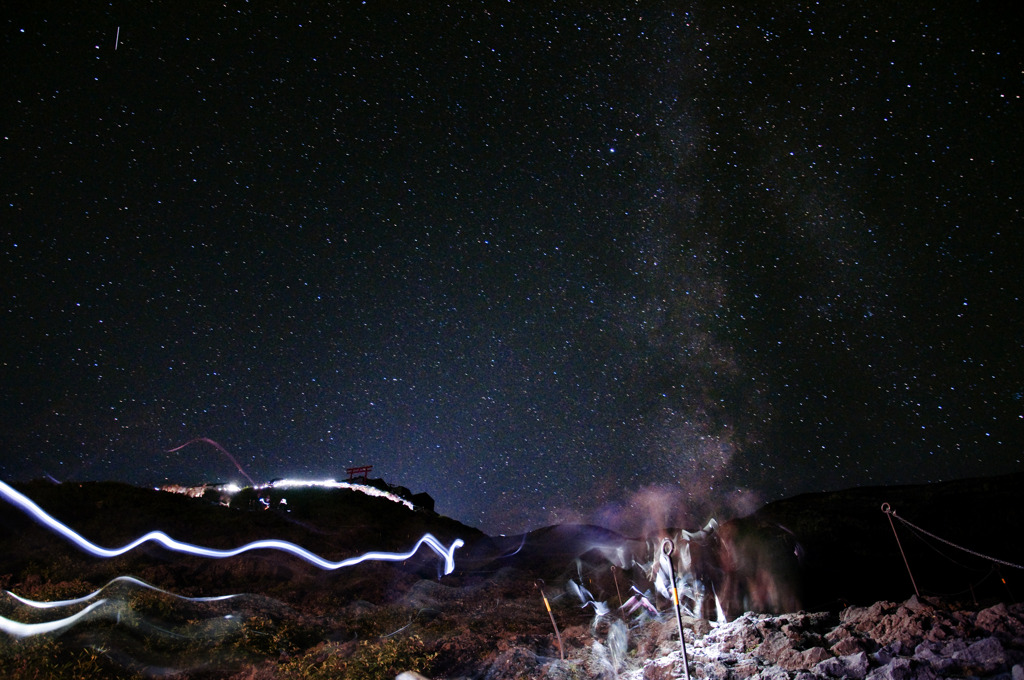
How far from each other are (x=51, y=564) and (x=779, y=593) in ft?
69.2

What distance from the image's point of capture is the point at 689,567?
1911 centimetres

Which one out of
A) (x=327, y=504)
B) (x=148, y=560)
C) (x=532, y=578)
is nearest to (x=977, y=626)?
(x=532, y=578)

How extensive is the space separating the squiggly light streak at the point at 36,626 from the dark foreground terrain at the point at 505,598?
45 millimetres

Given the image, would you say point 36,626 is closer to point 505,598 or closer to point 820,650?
point 505,598

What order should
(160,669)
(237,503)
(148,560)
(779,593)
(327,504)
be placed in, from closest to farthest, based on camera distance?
(160,669)
(148,560)
(779,593)
(237,503)
(327,504)

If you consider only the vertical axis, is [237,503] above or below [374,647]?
above

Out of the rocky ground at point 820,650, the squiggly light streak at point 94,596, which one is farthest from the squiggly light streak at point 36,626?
the rocky ground at point 820,650

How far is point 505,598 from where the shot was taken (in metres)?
18.5

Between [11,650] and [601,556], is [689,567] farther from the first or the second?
[11,650]

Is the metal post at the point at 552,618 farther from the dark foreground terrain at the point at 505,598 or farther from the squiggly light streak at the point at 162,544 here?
the squiggly light streak at the point at 162,544

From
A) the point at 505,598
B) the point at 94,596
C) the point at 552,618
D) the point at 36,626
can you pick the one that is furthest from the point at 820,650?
the point at 94,596

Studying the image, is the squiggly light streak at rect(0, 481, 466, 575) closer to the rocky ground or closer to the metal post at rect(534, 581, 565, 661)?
the metal post at rect(534, 581, 565, 661)

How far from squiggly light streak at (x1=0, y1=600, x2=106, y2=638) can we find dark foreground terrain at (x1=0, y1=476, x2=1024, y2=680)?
45 mm

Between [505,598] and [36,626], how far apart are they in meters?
13.1
